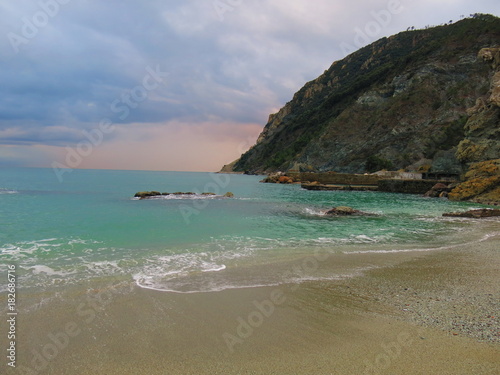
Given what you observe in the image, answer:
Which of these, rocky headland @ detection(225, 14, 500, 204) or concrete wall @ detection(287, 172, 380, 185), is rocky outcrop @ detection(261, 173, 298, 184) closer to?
rocky headland @ detection(225, 14, 500, 204)

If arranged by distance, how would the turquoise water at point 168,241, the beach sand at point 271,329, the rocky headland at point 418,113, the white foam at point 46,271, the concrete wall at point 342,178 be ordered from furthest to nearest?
the rocky headland at point 418,113 < the concrete wall at point 342,178 < the turquoise water at point 168,241 < the white foam at point 46,271 < the beach sand at point 271,329

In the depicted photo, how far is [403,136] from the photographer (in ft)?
273

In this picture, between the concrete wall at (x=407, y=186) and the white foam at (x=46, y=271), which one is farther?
the concrete wall at (x=407, y=186)

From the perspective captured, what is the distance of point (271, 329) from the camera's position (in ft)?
16.0

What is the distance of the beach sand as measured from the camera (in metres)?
3.91

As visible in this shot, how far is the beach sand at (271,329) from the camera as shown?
3.91 metres

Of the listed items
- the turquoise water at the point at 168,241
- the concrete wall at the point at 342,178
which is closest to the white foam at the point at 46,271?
the turquoise water at the point at 168,241

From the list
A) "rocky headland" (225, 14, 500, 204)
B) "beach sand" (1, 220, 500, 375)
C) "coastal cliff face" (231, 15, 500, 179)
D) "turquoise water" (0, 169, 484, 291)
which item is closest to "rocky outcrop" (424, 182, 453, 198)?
"rocky headland" (225, 14, 500, 204)

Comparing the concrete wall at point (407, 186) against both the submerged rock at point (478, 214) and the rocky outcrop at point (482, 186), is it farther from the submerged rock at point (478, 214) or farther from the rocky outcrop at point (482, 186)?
the submerged rock at point (478, 214)

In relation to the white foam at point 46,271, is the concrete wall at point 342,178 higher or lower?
higher

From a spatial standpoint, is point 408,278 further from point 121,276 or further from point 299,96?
point 299,96

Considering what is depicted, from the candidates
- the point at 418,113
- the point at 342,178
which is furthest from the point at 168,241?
the point at 418,113

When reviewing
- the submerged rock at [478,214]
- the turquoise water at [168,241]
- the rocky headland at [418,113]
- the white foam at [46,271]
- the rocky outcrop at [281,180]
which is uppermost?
the rocky headland at [418,113]

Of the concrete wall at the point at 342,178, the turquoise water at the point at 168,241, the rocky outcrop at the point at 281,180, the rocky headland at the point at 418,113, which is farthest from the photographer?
the rocky outcrop at the point at 281,180
